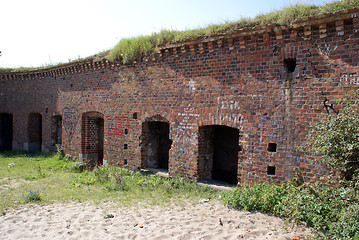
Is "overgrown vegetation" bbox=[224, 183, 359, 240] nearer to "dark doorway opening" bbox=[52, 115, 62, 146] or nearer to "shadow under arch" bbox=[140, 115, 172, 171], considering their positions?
"shadow under arch" bbox=[140, 115, 172, 171]

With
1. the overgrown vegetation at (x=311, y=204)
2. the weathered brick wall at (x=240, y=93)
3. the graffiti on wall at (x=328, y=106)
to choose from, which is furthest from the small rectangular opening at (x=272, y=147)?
the graffiti on wall at (x=328, y=106)

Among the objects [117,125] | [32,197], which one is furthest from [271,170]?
[32,197]

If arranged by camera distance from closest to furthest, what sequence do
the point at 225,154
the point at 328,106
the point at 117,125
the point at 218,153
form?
the point at 328,106 → the point at 225,154 → the point at 218,153 → the point at 117,125

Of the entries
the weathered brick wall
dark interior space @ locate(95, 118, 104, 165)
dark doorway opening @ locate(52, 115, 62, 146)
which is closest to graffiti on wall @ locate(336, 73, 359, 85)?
the weathered brick wall

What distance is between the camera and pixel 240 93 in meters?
6.91

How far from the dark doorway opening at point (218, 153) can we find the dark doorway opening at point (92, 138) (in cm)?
575

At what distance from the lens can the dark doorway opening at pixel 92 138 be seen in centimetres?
1205

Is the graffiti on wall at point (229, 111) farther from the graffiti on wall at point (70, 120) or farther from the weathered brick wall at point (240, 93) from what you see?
the graffiti on wall at point (70, 120)

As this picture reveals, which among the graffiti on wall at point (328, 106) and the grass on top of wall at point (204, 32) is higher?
the grass on top of wall at point (204, 32)

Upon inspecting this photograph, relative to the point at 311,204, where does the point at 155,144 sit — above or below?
above

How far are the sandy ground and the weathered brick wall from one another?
1452mm

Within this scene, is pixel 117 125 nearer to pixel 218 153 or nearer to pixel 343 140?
pixel 218 153

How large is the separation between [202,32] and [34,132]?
496 inches

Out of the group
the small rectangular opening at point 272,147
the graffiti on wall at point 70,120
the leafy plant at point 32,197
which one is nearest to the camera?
the small rectangular opening at point 272,147
